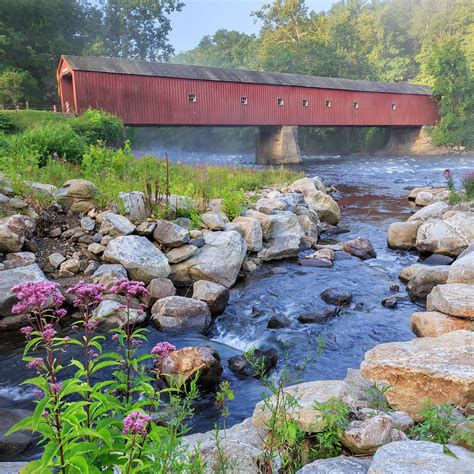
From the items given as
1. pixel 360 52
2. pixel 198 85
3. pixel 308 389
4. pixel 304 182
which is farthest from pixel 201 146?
pixel 308 389

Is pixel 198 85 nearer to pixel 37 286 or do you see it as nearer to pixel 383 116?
pixel 383 116

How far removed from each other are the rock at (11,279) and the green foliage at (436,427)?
14.7 ft

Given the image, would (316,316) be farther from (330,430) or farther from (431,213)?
(431,213)

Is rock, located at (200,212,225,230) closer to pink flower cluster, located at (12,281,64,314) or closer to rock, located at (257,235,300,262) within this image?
rock, located at (257,235,300,262)

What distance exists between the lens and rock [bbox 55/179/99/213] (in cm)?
714

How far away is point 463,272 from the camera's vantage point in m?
5.41

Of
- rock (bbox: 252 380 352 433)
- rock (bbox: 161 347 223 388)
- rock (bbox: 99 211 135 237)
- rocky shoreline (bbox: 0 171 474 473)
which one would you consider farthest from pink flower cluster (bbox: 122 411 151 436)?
rock (bbox: 99 211 135 237)

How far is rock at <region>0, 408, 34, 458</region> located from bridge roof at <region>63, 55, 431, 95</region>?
57.7ft

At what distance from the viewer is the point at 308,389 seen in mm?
2875

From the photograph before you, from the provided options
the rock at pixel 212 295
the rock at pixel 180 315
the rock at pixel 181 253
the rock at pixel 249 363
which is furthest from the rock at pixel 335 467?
the rock at pixel 181 253

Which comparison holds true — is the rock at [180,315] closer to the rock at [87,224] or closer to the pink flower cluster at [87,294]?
the rock at [87,224]

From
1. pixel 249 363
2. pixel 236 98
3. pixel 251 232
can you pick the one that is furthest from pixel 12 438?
pixel 236 98

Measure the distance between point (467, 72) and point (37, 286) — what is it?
37218 mm

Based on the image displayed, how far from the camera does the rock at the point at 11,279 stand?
507 centimetres
